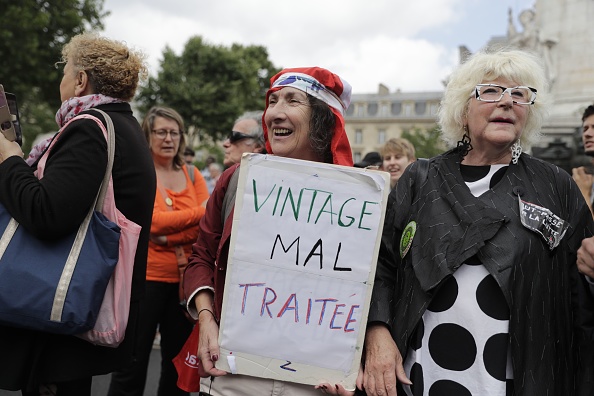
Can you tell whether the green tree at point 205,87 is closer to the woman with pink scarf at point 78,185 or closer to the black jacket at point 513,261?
the woman with pink scarf at point 78,185

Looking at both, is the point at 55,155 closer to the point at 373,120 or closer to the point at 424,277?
the point at 424,277

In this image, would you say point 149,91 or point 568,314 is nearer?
point 568,314

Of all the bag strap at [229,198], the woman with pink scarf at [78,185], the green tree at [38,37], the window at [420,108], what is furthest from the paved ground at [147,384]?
the window at [420,108]

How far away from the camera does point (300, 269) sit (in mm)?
2033

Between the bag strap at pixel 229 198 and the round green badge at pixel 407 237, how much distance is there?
648 millimetres

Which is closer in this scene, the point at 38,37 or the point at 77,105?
the point at 77,105

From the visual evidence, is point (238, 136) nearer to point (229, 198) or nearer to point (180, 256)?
point (180, 256)

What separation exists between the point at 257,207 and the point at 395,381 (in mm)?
727

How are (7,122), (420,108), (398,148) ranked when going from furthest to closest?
(420,108)
(398,148)
(7,122)

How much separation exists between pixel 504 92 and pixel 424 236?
1.96 feet

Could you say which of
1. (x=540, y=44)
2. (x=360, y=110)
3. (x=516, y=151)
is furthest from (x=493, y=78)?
→ (x=360, y=110)

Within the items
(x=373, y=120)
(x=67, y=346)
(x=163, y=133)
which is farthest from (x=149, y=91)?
(x=373, y=120)

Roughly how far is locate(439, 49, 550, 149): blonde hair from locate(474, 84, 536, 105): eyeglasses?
1.4 inches

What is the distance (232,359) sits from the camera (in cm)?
206
